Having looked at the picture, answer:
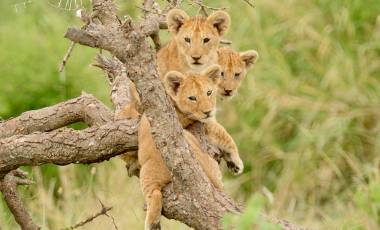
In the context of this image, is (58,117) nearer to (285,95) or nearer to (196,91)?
(196,91)

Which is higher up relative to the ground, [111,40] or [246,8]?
[111,40]

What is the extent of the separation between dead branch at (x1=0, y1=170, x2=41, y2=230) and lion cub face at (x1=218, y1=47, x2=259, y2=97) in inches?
51.2

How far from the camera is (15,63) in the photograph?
1032 cm

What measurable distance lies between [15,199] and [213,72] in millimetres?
1514

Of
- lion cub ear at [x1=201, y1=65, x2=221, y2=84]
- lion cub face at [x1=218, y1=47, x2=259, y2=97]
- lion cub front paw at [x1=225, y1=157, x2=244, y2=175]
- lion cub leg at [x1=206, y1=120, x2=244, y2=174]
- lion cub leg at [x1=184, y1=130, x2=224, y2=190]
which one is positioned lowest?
lion cub front paw at [x1=225, y1=157, x2=244, y2=175]

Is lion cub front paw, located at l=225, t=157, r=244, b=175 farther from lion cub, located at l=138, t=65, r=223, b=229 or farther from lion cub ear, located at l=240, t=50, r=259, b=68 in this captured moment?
lion cub ear, located at l=240, t=50, r=259, b=68

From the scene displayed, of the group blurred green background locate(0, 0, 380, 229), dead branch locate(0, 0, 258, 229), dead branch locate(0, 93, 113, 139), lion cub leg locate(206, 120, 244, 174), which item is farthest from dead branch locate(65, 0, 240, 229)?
blurred green background locate(0, 0, 380, 229)

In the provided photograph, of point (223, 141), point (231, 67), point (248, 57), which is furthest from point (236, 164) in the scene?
point (248, 57)

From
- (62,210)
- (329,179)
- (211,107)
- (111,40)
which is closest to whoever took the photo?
(111,40)

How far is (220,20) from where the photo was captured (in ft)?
21.6

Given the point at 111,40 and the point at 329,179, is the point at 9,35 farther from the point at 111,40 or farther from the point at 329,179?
the point at 111,40

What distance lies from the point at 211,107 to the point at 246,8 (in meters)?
5.83

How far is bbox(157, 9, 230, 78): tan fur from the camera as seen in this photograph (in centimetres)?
628

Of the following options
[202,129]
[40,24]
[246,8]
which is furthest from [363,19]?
[202,129]
